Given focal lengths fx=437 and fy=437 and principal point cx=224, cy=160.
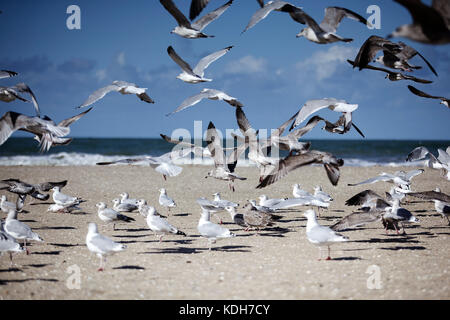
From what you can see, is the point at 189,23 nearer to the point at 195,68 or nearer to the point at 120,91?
the point at 195,68

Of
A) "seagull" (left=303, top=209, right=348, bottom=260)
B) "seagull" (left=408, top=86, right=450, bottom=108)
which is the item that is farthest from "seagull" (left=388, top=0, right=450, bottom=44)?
"seagull" (left=303, top=209, right=348, bottom=260)

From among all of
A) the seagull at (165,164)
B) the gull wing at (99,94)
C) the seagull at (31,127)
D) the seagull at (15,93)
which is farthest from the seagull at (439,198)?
the seagull at (15,93)

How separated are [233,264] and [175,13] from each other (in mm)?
4393

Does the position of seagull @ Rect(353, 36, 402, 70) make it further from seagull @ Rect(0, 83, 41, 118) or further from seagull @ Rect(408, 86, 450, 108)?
seagull @ Rect(0, 83, 41, 118)

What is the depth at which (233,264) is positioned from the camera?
21.3ft

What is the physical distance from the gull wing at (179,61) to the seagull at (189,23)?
368 mm

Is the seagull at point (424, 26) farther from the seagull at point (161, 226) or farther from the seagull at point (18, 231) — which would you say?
the seagull at point (18, 231)

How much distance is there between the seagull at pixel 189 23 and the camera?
7.56 meters

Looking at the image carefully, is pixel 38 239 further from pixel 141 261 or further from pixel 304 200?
pixel 304 200

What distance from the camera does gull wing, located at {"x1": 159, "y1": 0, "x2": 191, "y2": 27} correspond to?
294 inches

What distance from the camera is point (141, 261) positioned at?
665 cm
